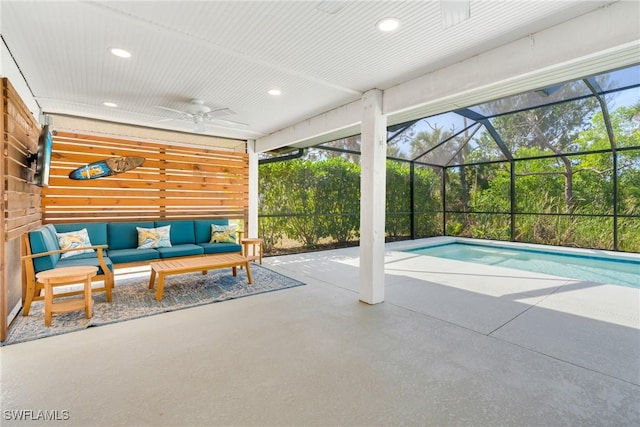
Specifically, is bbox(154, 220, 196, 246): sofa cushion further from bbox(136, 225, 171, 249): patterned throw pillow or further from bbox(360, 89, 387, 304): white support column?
bbox(360, 89, 387, 304): white support column

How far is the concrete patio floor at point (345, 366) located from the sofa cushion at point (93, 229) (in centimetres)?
223

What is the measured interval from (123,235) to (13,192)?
6.73 feet

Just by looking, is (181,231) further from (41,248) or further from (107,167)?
(41,248)

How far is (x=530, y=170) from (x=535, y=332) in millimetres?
7338

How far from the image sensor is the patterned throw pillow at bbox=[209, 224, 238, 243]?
5580 millimetres

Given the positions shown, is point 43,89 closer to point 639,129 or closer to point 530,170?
point 530,170

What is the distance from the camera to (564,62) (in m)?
2.39

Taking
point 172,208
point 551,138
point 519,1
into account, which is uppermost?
point 551,138

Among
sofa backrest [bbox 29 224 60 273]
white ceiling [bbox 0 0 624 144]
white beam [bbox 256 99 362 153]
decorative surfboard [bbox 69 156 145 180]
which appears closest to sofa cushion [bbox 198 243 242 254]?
decorative surfboard [bbox 69 156 145 180]

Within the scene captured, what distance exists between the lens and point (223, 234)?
5629 millimetres

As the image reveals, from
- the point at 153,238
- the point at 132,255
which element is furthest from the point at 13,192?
the point at 153,238

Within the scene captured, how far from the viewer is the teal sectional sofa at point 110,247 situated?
10.6 feet

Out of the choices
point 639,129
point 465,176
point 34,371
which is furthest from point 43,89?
point 639,129

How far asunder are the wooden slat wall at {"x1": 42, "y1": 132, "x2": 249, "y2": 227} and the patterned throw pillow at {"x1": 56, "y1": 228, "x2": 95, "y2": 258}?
0.83 meters
